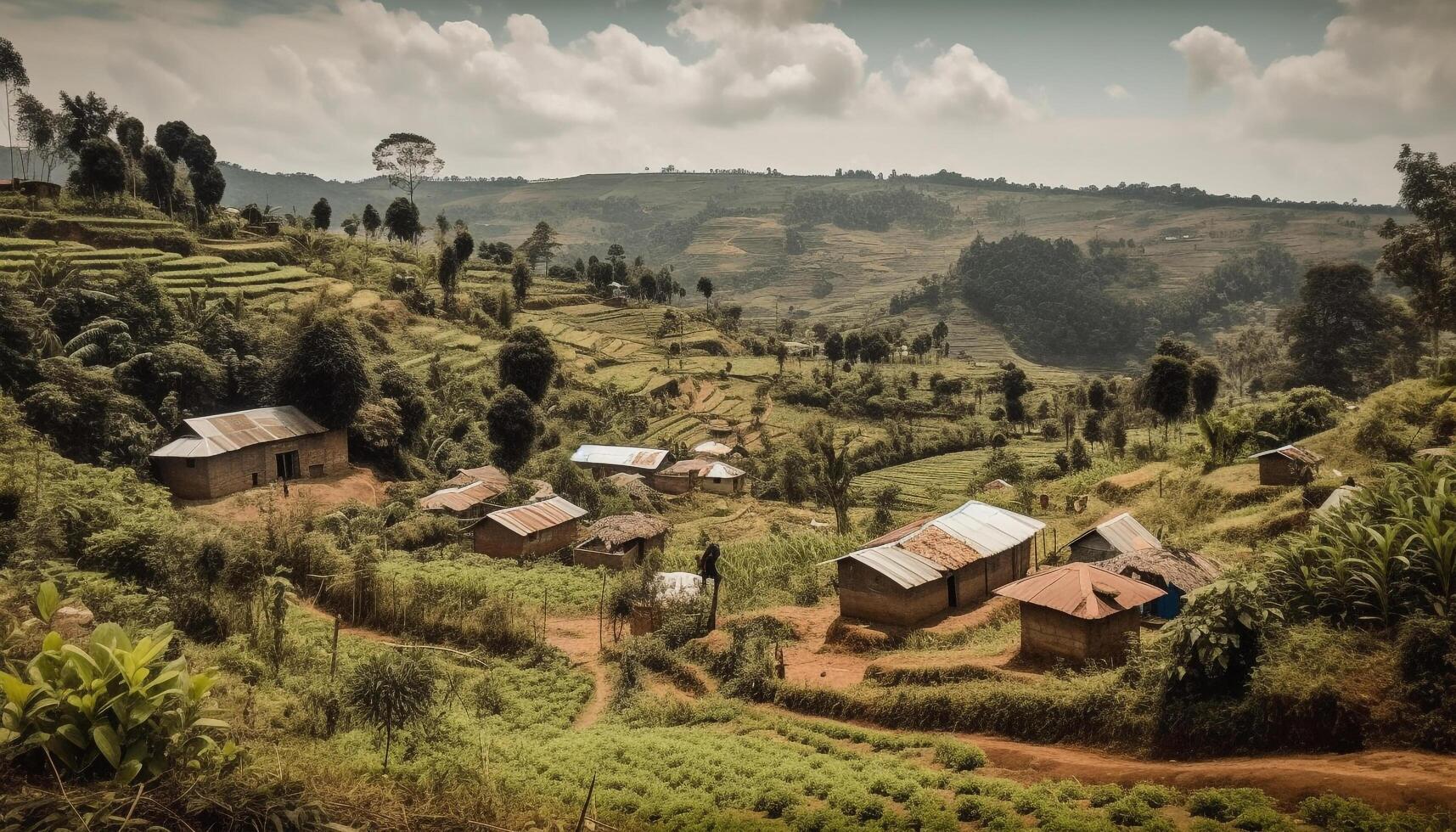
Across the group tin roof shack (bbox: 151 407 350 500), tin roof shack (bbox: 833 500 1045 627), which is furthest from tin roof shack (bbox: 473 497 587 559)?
tin roof shack (bbox: 833 500 1045 627)

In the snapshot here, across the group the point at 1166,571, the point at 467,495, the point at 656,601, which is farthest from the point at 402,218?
the point at 1166,571

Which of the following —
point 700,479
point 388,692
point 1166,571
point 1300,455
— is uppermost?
point 1300,455

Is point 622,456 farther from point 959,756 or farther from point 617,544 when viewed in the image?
point 959,756

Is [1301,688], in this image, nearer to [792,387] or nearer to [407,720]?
[407,720]

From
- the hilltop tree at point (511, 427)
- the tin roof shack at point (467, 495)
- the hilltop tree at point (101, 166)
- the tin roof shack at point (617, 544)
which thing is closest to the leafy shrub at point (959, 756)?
the tin roof shack at point (617, 544)

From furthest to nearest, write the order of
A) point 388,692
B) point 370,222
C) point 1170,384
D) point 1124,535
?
point 370,222, point 1170,384, point 1124,535, point 388,692

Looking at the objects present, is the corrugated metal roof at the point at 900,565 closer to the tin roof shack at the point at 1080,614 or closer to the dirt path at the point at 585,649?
the tin roof shack at the point at 1080,614

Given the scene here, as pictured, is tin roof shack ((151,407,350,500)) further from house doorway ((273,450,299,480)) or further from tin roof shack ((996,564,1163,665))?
tin roof shack ((996,564,1163,665))
